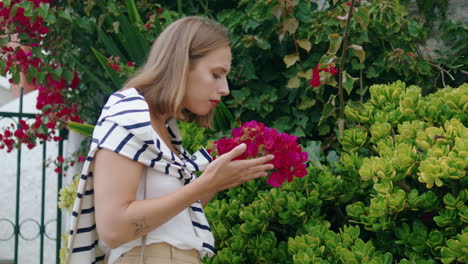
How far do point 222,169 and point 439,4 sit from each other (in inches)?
96.4

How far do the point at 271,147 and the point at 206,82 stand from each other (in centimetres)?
29

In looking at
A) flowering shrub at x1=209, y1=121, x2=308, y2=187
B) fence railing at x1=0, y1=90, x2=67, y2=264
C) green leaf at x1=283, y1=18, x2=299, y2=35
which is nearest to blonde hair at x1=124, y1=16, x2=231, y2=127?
flowering shrub at x1=209, y1=121, x2=308, y2=187

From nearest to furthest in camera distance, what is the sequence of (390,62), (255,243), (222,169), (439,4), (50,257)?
(222,169), (255,243), (390,62), (439,4), (50,257)

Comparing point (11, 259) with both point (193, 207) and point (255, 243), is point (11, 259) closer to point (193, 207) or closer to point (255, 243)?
point (255, 243)

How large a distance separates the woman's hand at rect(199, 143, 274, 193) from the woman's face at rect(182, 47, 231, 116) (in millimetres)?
217

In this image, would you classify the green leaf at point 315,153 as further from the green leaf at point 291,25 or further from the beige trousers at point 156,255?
the beige trousers at point 156,255

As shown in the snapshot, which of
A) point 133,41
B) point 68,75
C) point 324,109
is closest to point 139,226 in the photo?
point 324,109

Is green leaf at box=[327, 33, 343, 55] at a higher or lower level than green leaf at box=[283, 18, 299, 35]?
higher

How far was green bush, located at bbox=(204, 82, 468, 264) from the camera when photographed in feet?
6.15

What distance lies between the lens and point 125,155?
1.44 meters

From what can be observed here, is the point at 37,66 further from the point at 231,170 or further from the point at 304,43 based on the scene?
the point at 231,170

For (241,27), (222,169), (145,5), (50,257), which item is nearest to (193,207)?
(222,169)

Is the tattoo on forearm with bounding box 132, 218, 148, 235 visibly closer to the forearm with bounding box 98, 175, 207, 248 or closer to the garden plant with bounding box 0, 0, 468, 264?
the forearm with bounding box 98, 175, 207, 248

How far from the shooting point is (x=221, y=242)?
2.33 meters
